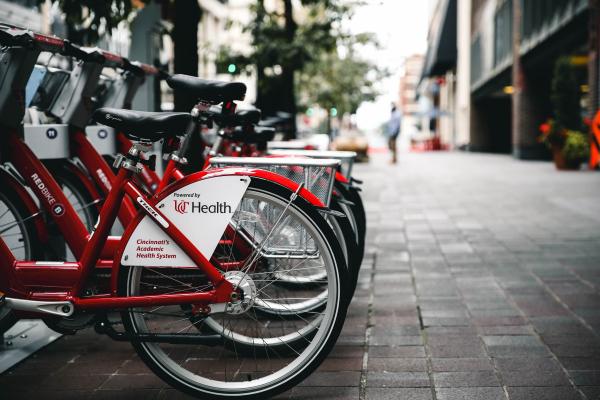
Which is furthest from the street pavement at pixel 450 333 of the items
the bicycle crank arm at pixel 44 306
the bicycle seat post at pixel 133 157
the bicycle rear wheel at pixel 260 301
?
the bicycle seat post at pixel 133 157

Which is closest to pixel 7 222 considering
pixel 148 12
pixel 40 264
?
pixel 40 264

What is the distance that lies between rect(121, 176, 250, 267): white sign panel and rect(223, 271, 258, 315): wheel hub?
0.52ft

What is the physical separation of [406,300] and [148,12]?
4.37 metres

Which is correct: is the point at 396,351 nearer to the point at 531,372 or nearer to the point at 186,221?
the point at 531,372

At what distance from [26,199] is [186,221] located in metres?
1.12

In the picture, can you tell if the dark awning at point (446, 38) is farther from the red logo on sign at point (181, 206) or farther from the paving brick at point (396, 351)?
the red logo on sign at point (181, 206)

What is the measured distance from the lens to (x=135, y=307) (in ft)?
10.2

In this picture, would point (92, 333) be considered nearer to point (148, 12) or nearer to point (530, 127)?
point (148, 12)

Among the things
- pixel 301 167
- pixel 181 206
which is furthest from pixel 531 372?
pixel 181 206

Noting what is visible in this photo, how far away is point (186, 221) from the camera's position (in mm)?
3072

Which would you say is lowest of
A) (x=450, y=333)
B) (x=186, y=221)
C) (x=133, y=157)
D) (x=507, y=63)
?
(x=450, y=333)

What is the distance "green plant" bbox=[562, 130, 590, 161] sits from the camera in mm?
18516

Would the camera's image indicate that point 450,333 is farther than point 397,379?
Yes

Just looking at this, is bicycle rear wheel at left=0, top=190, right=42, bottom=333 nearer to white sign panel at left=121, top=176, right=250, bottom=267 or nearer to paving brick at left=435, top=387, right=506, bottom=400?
white sign panel at left=121, top=176, right=250, bottom=267
